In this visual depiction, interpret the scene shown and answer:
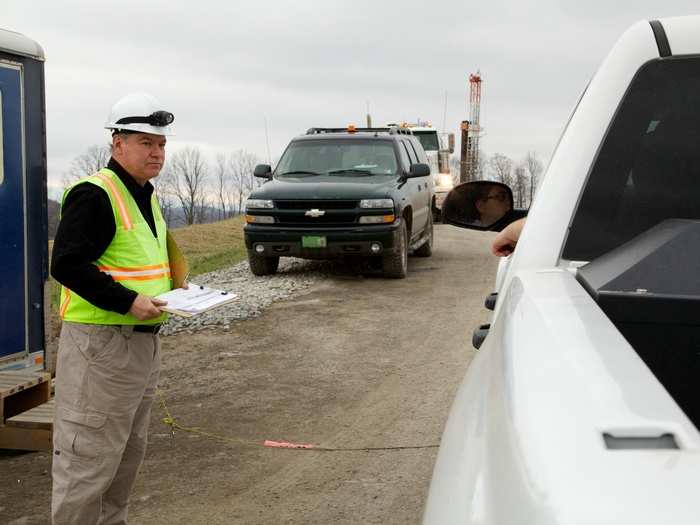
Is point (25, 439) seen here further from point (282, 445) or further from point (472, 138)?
point (472, 138)

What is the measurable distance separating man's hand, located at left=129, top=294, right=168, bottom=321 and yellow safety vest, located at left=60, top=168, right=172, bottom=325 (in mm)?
97

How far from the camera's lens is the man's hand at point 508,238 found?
295cm

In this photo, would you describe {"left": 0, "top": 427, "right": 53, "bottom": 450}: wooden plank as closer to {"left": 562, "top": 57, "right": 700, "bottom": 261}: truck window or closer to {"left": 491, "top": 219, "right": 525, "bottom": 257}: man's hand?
{"left": 491, "top": 219, "right": 525, "bottom": 257}: man's hand

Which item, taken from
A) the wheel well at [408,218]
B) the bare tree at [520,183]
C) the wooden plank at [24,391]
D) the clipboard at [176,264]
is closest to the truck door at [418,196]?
the wheel well at [408,218]

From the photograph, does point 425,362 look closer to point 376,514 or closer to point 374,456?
point 374,456

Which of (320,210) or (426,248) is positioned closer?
(320,210)

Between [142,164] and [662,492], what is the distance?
3.27m

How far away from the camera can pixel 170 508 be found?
480 centimetres

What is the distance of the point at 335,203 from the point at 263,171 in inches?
61.0

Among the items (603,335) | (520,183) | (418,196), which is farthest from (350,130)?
(520,183)

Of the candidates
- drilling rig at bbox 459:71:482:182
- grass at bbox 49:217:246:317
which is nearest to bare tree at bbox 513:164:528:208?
drilling rig at bbox 459:71:482:182

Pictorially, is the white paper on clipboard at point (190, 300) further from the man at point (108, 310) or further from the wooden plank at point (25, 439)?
the wooden plank at point (25, 439)

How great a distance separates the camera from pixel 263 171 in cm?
1338

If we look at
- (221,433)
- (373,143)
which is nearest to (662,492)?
(221,433)
